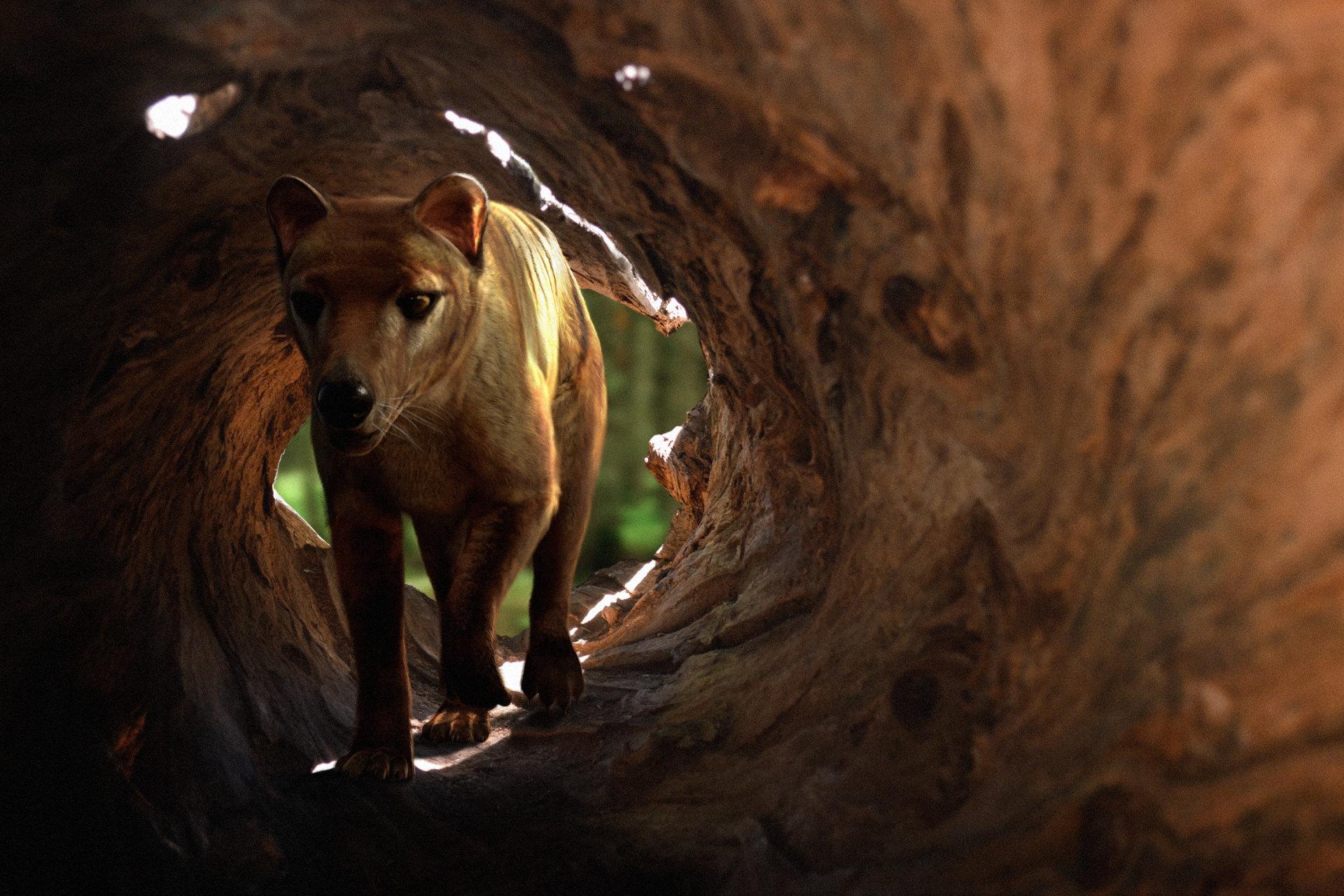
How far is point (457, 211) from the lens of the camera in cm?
342

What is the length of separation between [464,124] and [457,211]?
489 millimetres

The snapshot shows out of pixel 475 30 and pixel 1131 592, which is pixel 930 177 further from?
pixel 475 30

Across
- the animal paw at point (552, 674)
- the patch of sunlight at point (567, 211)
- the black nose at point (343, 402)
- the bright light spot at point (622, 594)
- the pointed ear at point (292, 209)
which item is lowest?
the animal paw at point (552, 674)

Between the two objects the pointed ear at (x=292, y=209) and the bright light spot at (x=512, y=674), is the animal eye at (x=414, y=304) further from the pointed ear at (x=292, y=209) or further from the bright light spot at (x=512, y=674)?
the bright light spot at (x=512, y=674)

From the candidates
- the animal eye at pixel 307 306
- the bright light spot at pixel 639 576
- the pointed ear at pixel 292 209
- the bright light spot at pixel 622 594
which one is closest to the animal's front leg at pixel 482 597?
the animal eye at pixel 307 306

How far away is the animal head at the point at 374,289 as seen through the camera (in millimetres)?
2941

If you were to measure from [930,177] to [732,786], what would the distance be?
174 centimetres

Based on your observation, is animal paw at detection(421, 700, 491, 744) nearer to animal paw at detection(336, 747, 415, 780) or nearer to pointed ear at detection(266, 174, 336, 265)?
animal paw at detection(336, 747, 415, 780)

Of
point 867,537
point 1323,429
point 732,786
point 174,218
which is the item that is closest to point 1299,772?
point 1323,429

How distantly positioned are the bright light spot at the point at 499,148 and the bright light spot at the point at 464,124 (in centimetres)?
5

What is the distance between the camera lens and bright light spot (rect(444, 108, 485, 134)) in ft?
11.9

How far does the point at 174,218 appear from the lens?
10.6 feet

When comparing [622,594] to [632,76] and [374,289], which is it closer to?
[374,289]

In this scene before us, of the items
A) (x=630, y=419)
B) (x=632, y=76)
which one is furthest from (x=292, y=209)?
(x=630, y=419)
